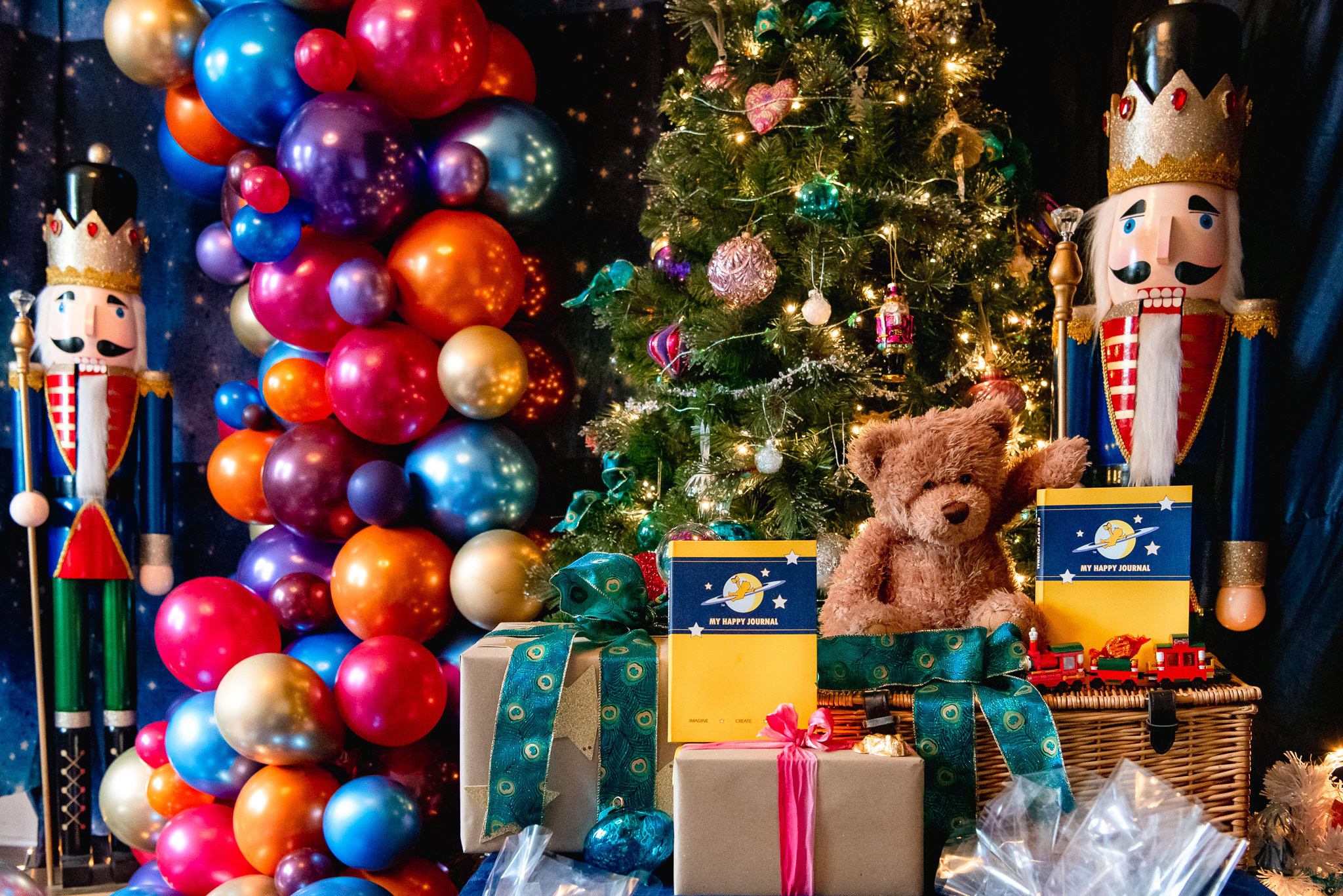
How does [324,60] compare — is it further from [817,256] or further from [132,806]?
[132,806]

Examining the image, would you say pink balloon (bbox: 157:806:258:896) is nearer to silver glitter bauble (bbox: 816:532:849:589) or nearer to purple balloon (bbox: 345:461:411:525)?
purple balloon (bbox: 345:461:411:525)

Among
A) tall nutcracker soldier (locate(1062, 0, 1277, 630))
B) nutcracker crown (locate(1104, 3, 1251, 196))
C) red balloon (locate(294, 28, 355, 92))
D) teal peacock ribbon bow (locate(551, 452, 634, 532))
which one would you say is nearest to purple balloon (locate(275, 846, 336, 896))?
teal peacock ribbon bow (locate(551, 452, 634, 532))

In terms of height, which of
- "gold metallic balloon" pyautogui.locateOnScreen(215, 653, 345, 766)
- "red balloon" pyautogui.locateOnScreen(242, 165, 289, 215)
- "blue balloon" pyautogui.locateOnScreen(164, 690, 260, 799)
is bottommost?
"blue balloon" pyautogui.locateOnScreen(164, 690, 260, 799)

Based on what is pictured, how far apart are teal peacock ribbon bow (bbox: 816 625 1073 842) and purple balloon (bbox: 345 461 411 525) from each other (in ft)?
3.69

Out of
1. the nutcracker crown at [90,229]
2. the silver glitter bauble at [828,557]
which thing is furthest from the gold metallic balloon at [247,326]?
the silver glitter bauble at [828,557]

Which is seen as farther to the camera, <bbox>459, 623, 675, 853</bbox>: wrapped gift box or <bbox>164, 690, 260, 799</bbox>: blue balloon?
<bbox>164, 690, 260, 799</bbox>: blue balloon

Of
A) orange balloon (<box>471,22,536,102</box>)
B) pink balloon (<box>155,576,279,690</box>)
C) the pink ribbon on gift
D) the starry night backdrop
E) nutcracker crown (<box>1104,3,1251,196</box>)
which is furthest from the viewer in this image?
the starry night backdrop

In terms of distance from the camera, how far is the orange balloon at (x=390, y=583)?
78.4 inches

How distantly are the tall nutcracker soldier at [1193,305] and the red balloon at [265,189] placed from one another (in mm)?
1716

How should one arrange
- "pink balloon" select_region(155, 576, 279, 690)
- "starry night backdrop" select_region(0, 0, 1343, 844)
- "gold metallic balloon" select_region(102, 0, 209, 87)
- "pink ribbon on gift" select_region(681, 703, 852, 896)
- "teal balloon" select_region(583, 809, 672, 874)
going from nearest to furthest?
"pink ribbon on gift" select_region(681, 703, 852, 896)
"teal balloon" select_region(583, 809, 672, 874)
"pink balloon" select_region(155, 576, 279, 690)
"gold metallic balloon" select_region(102, 0, 209, 87)
"starry night backdrop" select_region(0, 0, 1343, 844)

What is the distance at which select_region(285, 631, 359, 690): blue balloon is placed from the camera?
6.64 ft

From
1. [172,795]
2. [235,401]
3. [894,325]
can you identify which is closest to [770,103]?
[894,325]

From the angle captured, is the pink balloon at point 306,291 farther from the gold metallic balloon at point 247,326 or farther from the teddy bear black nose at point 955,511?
the teddy bear black nose at point 955,511

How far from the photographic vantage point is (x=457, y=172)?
81.8 inches
